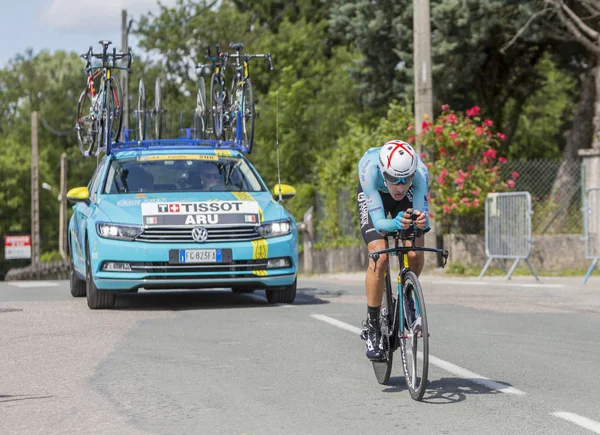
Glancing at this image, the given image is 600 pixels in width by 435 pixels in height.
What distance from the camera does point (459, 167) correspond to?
21.5 metres

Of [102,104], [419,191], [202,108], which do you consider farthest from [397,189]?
[202,108]

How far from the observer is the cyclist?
6.98 meters

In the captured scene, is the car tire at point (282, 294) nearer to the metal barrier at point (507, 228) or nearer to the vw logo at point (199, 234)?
the vw logo at point (199, 234)

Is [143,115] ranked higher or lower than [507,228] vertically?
higher

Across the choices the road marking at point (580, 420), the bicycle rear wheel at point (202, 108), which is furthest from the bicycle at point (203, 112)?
the road marking at point (580, 420)

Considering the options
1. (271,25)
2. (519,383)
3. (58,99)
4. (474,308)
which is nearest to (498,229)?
(474,308)

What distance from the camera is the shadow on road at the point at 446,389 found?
7027mm

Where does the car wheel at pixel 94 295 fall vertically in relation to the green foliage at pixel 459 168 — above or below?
below

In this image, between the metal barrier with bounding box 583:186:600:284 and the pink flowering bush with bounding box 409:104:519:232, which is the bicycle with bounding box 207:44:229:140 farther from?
the metal barrier with bounding box 583:186:600:284

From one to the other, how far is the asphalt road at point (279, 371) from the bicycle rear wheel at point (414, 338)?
0.14 metres

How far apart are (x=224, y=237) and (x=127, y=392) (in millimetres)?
5204

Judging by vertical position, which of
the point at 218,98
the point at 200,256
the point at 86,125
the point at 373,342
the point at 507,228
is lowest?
the point at 373,342

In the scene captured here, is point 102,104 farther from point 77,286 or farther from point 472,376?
point 472,376

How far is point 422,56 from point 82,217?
9661 millimetres
